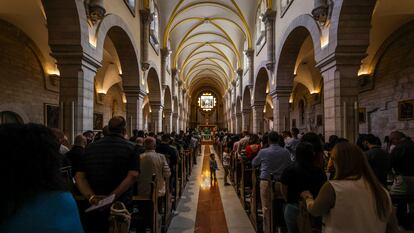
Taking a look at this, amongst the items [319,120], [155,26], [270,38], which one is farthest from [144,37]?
[319,120]

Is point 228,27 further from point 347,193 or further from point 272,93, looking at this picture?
point 347,193

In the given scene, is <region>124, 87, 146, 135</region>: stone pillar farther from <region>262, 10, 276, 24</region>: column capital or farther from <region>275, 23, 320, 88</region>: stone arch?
<region>262, 10, 276, 24</region>: column capital

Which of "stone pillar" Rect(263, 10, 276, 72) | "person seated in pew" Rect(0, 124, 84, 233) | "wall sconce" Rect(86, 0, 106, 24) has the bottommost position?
"person seated in pew" Rect(0, 124, 84, 233)

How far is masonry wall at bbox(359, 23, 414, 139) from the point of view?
1021 centimetres

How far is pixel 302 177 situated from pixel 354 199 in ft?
2.99

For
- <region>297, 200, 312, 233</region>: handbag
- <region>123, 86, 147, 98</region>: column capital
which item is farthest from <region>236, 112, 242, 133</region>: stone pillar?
<region>297, 200, 312, 233</region>: handbag

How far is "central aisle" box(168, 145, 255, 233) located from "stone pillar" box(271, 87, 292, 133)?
388 centimetres

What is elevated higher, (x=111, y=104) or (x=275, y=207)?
(x=111, y=104)

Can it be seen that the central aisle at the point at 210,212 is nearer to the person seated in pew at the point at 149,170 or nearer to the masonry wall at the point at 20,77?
the person seated in pew at the point at 149,170

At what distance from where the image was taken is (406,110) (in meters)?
10.2

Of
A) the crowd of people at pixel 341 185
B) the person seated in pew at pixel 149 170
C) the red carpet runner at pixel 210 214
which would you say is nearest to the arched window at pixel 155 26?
the red carpet runner at pixel 210 214

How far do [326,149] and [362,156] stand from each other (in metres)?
4.74

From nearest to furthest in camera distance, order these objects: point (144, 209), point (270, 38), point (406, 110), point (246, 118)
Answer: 1. point (144, 209)
2. point (406, 110)
3. point (270, 38)
4. point (246, 118)

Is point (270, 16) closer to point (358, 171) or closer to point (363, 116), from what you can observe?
point (363, 116)
